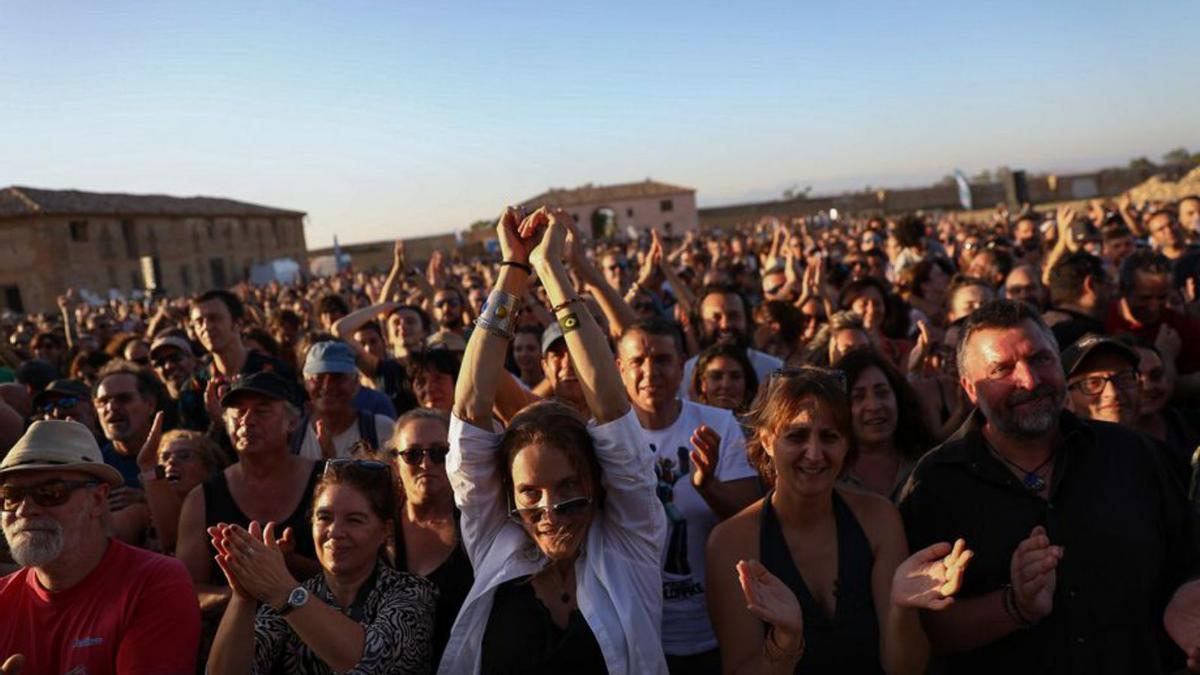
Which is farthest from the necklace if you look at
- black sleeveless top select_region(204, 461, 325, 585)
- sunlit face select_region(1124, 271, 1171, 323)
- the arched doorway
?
the arched doorway

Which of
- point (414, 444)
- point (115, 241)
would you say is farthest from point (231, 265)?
point (414, 444)

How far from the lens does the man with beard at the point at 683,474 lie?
3.04 metres

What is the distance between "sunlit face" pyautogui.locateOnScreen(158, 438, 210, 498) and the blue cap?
77 centimetres

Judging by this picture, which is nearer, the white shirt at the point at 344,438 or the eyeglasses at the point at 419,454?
the eyeglasses at the point at 419,454

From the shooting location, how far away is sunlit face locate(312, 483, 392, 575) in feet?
9.20

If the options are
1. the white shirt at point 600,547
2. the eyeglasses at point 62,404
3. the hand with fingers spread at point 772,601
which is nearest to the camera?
the hand with fingers spread at point 772,601

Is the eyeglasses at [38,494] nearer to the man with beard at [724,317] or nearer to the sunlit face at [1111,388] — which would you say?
the sunlit face at [1111,388]

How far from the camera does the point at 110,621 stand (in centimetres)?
266

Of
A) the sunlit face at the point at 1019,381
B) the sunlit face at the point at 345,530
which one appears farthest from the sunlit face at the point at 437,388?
the sunlit face at the point at 1019,381

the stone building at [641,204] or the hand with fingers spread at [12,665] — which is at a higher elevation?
the stone building at [641,204]

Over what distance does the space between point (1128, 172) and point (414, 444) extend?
52128 mm

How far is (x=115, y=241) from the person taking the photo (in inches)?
1656

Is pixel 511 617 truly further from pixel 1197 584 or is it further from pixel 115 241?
pixel 115 241

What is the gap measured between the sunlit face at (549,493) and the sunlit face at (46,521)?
1398mm
